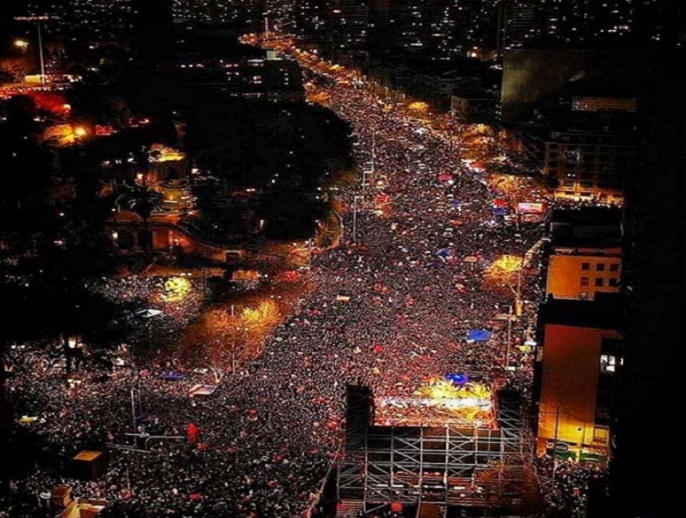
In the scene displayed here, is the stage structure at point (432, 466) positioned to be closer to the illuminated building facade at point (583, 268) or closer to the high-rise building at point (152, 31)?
the illuminated building facade at point (583, 268)

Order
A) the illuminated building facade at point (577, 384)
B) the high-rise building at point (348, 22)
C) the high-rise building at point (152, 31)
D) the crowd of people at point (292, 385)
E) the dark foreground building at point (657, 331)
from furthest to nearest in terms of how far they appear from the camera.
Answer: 1. the high-rise building at point (348, 22)
2. the high-rise building at point (152, 31)
3. the illuminated building facade at point (577, 384)
4. the dark foreground building at point (657, 331)
5. the crowd of people at point (292, 385)

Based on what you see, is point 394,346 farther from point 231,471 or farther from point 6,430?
point 6,430

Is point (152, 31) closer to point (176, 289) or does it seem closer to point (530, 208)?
point (530, 208)

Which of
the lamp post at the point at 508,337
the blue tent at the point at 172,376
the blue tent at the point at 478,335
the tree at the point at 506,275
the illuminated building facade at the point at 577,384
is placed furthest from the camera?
the tree at the point at 506,275

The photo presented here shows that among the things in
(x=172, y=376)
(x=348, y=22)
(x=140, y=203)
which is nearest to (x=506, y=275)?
(x=140, y=203)

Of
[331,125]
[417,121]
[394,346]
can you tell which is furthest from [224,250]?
[417,121]

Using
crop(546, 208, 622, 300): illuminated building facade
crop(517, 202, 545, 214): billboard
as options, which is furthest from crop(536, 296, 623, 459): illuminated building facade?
crop(517, 202, 545, 214): billboard

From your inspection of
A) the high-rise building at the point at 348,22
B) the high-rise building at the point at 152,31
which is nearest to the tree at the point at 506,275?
the high-rise building at the point at 152,31
